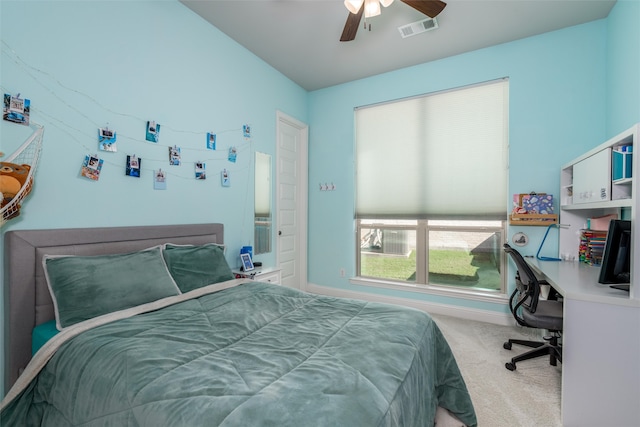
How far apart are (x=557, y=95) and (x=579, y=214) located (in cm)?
121

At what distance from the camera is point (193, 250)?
90.2 inches

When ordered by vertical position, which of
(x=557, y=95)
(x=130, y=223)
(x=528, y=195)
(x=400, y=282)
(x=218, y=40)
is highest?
(x=218, y=40)

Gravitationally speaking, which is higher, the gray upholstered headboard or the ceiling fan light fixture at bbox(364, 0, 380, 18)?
the ceiling fan light fixture at bbox(364, 0, 380, 18)

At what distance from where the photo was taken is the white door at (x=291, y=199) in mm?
3873

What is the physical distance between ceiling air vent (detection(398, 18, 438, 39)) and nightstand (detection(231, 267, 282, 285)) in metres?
2.82

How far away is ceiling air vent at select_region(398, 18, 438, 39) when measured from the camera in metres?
2.74

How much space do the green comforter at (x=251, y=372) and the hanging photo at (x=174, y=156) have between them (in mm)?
1270

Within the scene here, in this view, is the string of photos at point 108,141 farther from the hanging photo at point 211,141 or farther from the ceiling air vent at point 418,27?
the ceiling air vent at point 418,27

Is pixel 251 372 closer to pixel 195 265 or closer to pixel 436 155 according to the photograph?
pixel 195 265

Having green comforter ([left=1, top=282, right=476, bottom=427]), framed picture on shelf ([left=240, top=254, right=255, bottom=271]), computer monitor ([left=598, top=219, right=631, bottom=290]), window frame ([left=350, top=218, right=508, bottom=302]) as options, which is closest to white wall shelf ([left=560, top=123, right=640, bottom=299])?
computer monitor ([left=598, top=219, right=631, bottom=290])

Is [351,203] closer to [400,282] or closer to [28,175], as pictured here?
[400,282]

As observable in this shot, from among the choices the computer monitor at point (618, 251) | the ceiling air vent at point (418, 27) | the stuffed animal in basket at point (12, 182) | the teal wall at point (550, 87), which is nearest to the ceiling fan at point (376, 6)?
the ceiling air vent at point (418, 27)

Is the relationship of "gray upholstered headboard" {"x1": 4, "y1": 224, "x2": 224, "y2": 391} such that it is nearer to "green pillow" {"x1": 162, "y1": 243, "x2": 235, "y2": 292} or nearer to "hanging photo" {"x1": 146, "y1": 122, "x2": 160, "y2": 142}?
"green pillow" {"x1": 162, "y1": 243, "x2": 235, "y2": 292}

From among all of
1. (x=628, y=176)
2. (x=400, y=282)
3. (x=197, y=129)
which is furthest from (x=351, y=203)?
(x=628, y=176)
